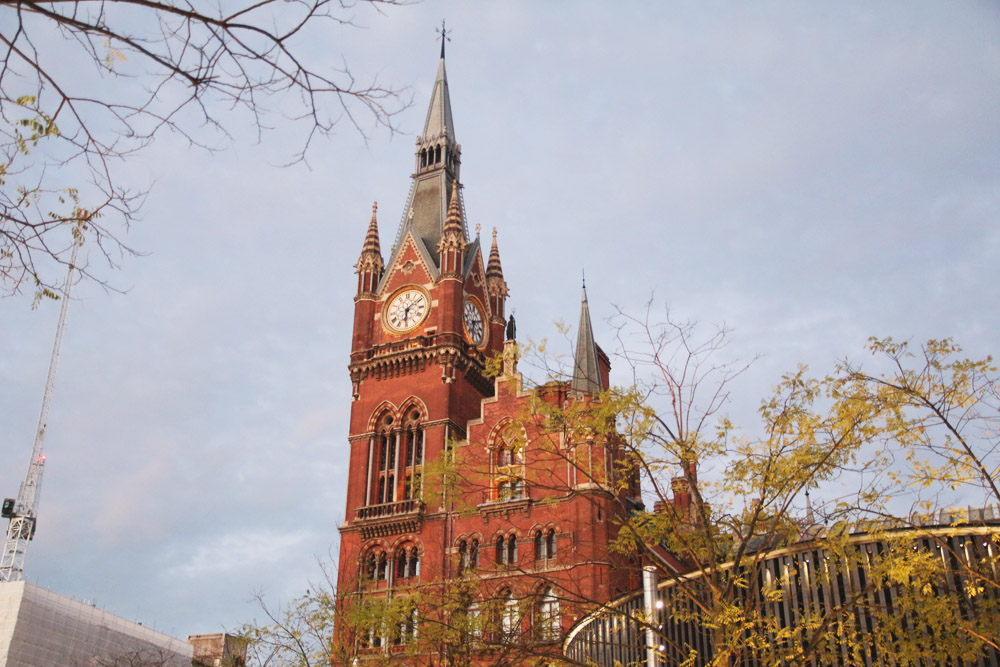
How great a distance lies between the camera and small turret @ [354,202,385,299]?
185 feet

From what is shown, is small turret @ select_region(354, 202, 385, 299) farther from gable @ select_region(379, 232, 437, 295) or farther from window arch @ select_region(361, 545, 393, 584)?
window arch @ select_region(361, 545, 393, 584)

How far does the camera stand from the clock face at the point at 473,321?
54.9 metres

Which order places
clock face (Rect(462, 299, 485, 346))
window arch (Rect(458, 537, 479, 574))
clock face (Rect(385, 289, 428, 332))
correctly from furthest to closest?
clock face (Rect(462, 299, 485, 346)), clock face (Rect(385, 289, 428, 332)), window arch (Rect(458, 537, 479, 574))

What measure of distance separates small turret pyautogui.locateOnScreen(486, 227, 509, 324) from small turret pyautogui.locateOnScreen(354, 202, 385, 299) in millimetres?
6466

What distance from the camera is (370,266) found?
188 ft

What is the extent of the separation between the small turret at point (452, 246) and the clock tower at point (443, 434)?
2.6 inches

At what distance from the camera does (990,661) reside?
73.5ft

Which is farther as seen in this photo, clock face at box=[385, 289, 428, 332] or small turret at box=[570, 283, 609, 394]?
clock face at box=[385, 289, 428, 332]

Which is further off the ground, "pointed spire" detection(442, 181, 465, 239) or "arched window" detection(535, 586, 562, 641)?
"pointed spire" detection(442, 181, 465, 239)

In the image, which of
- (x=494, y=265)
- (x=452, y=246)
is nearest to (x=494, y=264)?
(x=494, y=265)

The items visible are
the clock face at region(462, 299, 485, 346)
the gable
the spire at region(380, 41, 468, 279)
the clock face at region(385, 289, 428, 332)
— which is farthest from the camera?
the spire at region(380, 41, 468, 279)

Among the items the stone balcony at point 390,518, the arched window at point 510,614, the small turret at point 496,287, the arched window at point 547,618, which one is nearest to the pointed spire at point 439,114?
the small turret at point 496,287

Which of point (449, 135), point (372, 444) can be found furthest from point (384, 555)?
point (449, 135)

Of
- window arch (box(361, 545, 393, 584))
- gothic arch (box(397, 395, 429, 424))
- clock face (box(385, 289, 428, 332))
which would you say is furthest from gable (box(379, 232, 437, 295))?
window arch (box(361, 545, 393, 584))
